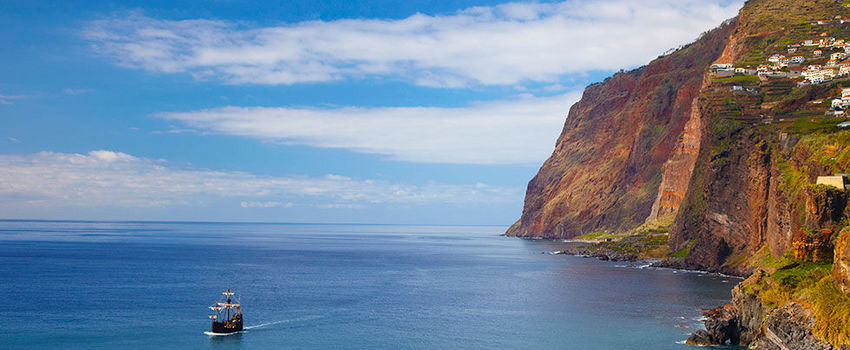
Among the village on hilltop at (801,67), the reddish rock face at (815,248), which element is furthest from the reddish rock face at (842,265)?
the village on hilltop at (801,67)

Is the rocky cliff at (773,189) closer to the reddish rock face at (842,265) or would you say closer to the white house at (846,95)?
the reddish rock face at (842,265)

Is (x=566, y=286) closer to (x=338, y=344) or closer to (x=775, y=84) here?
(x=338, y=344)

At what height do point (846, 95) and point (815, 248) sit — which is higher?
point (846, 95)

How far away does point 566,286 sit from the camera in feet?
357

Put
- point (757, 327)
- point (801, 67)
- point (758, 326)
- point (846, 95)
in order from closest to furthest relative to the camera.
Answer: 1. point (758, 326)
2. point (757, 327)
3. point (846, 95)
4. point (801, 67)

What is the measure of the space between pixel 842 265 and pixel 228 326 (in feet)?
187

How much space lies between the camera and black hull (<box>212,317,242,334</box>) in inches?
2709

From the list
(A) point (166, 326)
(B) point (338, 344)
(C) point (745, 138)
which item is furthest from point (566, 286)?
(A) point (166, 326)

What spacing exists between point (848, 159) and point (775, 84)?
52.3 meters

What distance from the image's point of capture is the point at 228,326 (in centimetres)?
6944

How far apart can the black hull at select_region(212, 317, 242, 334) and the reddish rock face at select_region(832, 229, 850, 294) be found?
55802 mm

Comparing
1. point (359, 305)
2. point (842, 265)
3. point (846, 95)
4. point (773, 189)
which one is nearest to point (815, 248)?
point (842, 265)

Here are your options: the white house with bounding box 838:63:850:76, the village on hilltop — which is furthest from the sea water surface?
the white house with bounding box 838:63:850:76

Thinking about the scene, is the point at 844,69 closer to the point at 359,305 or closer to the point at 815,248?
the point at 815,248
